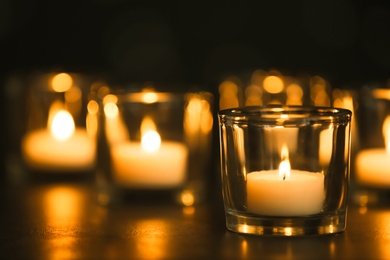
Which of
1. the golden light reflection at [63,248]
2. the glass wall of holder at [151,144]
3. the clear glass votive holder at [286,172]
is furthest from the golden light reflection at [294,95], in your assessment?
the golden light reflection at [63,248]

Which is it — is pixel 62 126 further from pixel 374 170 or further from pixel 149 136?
pixel 374 170

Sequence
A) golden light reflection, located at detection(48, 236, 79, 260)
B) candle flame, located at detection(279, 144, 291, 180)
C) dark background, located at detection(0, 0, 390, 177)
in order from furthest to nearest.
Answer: dark background, located at detection(0, 0, 390, 177), candle flame, located at detection(279, 144, 291, 180), golden light reflection, located at detection(48, 236, 79, 260)

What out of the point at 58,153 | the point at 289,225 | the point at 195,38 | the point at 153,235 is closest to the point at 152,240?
the point at 153,235

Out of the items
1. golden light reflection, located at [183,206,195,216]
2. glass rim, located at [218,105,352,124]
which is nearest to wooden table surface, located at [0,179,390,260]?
golden light reflection, located at [183,206,195,216]

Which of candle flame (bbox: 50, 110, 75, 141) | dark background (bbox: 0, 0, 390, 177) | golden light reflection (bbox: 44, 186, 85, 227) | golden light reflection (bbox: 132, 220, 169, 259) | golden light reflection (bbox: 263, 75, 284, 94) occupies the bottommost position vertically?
golden light reflection (bbox: 132, 220, 169, 259)

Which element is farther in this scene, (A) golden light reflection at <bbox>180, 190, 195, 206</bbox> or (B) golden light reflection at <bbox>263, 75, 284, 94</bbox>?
(B) golden light reflection at <bbox>263, 75, 284, 94</bbox>

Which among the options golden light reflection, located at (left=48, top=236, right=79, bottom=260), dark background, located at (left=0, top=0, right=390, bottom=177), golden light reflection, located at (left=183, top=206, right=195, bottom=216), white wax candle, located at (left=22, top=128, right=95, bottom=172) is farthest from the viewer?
dark background, located at (left=0, top=0, right=390, bottom=177)

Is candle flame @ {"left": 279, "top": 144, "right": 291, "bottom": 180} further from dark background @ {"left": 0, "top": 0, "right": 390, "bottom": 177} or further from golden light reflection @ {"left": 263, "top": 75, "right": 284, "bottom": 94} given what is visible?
dark background @ {"left": 0, "top": 0, "right": 390, "bottom": 177}
